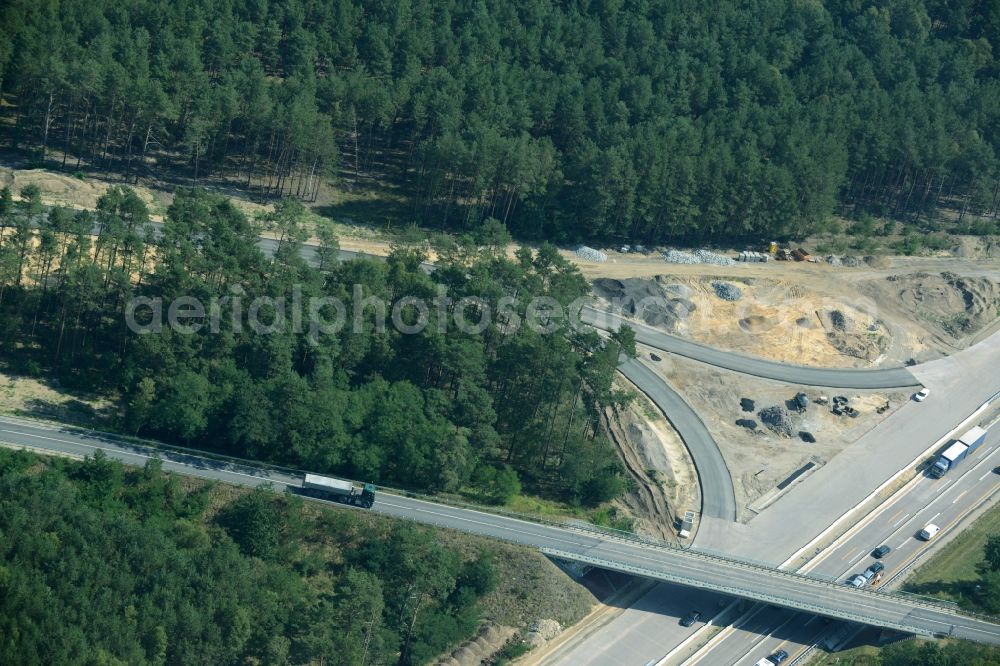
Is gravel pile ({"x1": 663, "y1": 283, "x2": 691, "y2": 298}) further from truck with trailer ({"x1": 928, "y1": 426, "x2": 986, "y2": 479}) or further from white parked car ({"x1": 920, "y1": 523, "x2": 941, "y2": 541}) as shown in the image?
white parked car ({"x1": 920, "y1": 523, "x2": 941, "y2": 541})

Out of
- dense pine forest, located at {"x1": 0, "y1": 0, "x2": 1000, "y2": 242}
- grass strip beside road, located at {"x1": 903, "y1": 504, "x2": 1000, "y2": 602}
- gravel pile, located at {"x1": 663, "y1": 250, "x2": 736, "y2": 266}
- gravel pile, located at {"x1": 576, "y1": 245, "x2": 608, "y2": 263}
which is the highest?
dense pine forest, located at {"x1": 0, "y1": 0, "x2": 1000, "y2": 242}

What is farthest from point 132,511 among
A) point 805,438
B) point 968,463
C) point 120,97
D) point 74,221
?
point 968,463

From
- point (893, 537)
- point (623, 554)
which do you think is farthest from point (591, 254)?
point (623, 554)

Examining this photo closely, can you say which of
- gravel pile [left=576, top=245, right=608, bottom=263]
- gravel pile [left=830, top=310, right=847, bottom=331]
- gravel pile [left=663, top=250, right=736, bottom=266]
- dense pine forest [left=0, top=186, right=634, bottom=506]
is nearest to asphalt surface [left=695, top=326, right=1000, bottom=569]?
gravel pile [left=830, top=310, right=847, bottom=331]

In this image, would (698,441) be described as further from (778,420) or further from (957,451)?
(957,451)

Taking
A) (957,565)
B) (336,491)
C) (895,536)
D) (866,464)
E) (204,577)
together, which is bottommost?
(204,577)

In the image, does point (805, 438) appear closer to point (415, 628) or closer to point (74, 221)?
point (415, 628)
